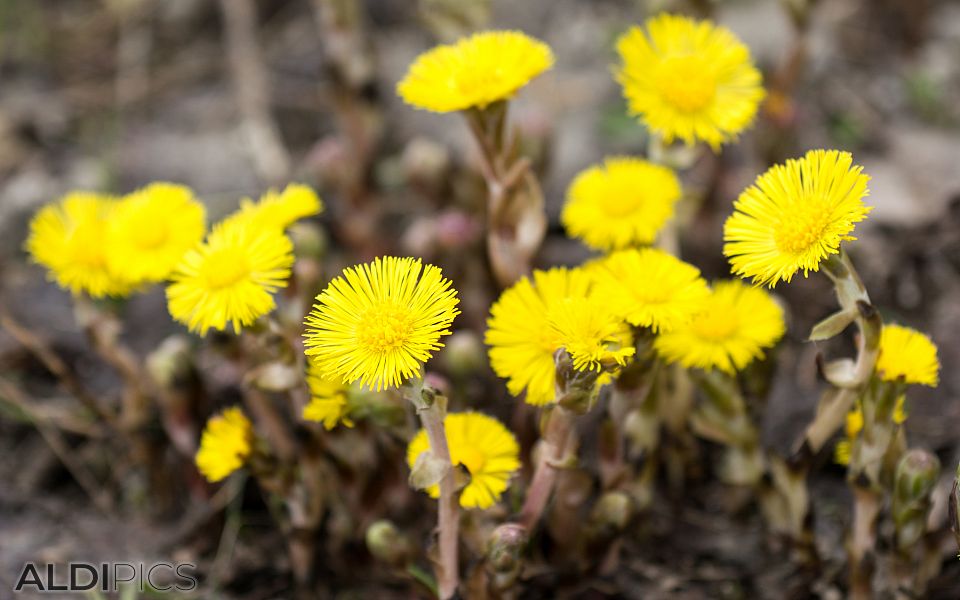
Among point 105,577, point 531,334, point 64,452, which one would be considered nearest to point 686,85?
point 531,334

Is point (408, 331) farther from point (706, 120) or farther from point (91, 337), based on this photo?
point (91, 337)

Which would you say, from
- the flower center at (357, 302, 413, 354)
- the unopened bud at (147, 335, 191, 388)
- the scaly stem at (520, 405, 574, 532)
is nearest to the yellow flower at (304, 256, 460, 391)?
the flower center at (357, 302, 413, 354)

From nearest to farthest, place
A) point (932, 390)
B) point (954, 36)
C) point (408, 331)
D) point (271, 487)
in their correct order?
1. point (408, 331)
2. point (271, 487)
3. point (932, 390)
4. point (954, 36)

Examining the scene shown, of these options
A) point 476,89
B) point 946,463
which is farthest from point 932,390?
point 476,89

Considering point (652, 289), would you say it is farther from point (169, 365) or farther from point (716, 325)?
point (169, 365)

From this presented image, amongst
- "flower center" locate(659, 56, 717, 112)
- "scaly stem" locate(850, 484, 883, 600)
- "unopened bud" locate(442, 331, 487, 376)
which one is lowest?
"scaly stem" locate(850, 484, 883, 600)

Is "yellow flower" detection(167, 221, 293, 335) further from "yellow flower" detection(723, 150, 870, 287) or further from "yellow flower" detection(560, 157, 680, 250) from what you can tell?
"yellow flower" detection(723, 150, 870, 287)
